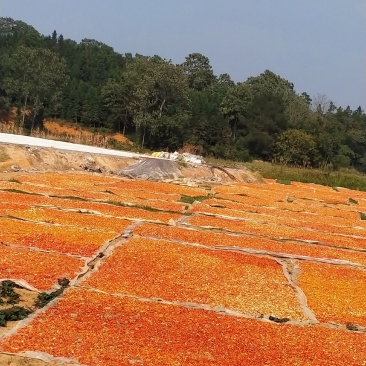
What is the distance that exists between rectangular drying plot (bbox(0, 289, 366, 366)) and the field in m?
0.02

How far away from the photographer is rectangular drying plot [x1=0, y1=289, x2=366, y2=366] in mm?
7047

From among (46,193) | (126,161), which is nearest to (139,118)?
(126,161)

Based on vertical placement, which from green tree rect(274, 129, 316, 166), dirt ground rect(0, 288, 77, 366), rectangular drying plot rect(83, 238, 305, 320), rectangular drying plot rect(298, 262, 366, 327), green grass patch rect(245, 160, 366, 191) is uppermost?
green tree rect(274, 129, 316, 166)

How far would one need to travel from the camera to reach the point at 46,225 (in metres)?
15.1

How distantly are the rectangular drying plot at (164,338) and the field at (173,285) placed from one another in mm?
19

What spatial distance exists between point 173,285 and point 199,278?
3.27 ft

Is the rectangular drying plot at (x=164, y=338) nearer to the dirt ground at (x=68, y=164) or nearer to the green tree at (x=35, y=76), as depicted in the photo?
the dirt ground at (x=68, y=164)

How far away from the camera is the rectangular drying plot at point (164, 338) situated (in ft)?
23.1

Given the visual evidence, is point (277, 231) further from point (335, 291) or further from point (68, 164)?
point (68, 164)

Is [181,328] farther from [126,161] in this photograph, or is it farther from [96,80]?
[96,80]

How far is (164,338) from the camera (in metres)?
7.73

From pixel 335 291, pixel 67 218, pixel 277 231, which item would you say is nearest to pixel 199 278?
pixel 335 291

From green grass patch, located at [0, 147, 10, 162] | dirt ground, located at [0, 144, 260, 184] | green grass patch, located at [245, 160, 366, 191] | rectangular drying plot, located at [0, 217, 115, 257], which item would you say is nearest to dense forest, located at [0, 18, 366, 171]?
green grass patch, located at [245, 160, 366, 191]

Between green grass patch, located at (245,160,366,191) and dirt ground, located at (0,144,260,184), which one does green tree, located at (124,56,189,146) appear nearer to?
green grass patch, located at (245,160,366,191)
